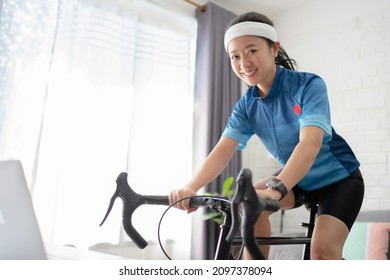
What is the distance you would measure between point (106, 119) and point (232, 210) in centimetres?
226

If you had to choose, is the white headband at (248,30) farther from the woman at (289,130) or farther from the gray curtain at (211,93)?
the gray curtain at (211,93)

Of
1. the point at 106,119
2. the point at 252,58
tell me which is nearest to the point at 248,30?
the point at 252,58

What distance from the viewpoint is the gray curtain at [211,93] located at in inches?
130

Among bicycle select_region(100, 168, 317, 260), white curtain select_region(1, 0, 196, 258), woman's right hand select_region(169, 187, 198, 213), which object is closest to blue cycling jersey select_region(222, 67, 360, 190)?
bicycle select_region(100, 168, 317, 260)

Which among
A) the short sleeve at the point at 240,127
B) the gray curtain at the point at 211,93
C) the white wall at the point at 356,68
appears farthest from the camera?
the gray curtain at the point at 211,93

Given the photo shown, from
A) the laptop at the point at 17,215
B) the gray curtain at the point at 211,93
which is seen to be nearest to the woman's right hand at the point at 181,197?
the laptop at the point at 17,215

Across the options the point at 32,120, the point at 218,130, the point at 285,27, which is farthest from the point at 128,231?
the point at 285,27

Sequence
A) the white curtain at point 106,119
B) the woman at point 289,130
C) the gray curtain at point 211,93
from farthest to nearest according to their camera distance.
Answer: the gray curtain at point 211,93 < the white curtain at point 106,119 < the woman at point 289,130

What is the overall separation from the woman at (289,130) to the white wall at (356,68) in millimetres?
2029

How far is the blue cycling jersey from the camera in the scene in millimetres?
1159

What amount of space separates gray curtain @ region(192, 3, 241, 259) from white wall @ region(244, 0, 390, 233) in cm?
68

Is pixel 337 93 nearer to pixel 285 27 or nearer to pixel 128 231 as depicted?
pixel 285 27

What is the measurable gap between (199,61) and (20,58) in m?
1.62

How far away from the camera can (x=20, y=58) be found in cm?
234
